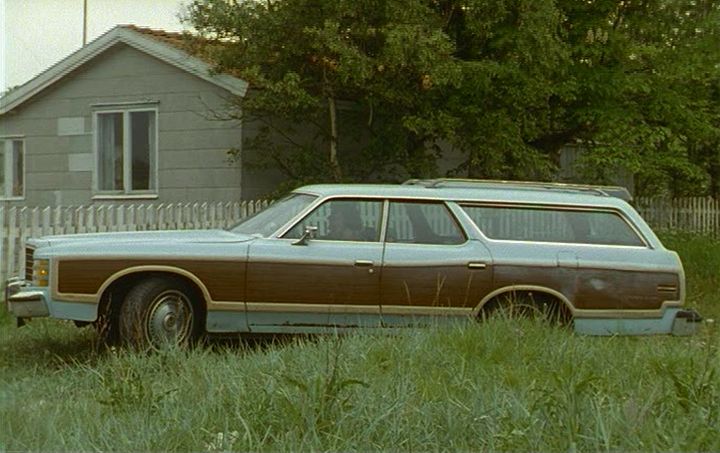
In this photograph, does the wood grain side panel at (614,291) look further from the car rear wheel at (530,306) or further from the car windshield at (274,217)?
the car windshield at (274,217)

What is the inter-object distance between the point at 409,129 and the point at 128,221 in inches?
212

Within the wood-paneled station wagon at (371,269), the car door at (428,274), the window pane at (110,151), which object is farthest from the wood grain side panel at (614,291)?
the window pane at (110,151)

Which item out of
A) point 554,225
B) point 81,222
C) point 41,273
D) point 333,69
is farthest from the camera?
point 333,69

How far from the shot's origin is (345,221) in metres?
8.59

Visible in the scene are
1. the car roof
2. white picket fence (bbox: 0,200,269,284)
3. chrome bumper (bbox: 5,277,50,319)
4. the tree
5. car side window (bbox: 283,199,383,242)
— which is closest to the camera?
chrome bumper (bbox: 5,277,50,319)

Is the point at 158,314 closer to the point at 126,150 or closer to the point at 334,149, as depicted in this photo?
the point at 334,149

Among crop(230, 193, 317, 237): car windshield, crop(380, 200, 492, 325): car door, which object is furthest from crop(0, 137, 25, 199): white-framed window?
crop(380, 200, 492, 325): car door

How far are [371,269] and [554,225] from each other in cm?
169

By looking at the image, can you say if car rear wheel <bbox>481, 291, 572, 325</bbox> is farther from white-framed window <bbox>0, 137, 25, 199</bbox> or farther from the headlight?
white-framed window <bbox>0, 137, 25, 199</bbox>

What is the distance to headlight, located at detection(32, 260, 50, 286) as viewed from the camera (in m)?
8.01

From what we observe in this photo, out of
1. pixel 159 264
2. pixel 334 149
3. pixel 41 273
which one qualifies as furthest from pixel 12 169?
pixel 159 264

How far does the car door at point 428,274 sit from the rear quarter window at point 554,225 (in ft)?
0.87

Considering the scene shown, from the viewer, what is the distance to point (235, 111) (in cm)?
1773

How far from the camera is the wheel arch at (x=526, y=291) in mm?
8438
